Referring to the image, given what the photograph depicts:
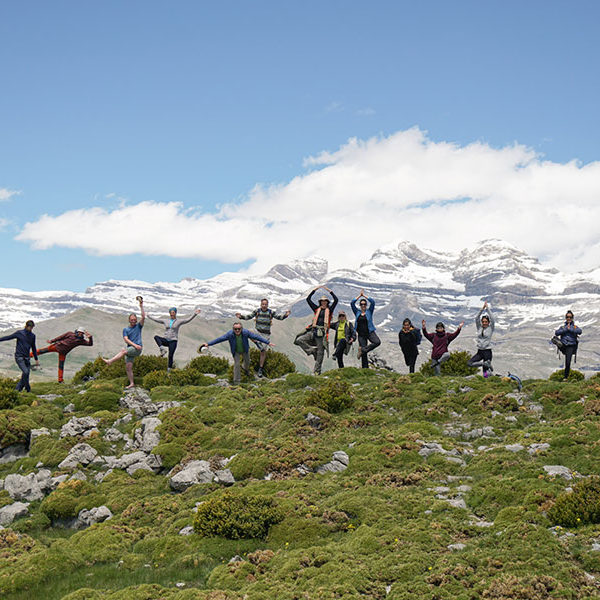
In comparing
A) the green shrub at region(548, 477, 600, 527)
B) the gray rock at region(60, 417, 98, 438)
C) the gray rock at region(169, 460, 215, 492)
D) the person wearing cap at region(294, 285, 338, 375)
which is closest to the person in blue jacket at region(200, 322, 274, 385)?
the person wearing cap at region(294, 285, 338, 375)

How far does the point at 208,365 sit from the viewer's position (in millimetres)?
35312

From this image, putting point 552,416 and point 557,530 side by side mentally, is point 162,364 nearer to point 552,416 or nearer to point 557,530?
point 552,416

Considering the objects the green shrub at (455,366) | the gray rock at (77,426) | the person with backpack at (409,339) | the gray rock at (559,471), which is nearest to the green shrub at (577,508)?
the gray rock at (559,471)

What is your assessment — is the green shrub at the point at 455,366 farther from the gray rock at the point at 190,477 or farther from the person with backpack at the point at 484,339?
the gray rock at the point at 190,477

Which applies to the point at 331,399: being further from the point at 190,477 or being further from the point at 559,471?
the point at 559,471

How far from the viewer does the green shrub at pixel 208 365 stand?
3493 cm

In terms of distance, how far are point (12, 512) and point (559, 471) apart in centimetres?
1728

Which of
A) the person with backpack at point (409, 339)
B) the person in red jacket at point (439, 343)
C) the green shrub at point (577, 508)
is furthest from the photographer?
the person with backpack at point (409, 339)

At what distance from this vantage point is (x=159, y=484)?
19.6m

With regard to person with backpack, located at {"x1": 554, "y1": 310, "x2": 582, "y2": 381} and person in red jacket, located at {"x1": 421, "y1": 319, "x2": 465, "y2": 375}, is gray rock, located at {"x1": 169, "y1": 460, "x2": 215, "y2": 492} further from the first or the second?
person with backpack, located at {"x1": 554, "y1": 310, "x2": 582, "y2": 381}

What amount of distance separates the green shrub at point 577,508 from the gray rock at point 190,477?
424 inches

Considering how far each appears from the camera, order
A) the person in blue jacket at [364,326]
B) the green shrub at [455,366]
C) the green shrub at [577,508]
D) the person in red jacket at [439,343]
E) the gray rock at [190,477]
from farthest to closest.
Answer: the green shrub at [455,366]
the person in blue jacket at [364,326]
the person in red jacket at [439,343]
the gray rock at [190,477]
the green shrub at [577,508]

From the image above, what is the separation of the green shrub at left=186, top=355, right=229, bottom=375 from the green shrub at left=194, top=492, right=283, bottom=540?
63.7ft

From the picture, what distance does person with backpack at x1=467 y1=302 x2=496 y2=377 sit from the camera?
2761cm
